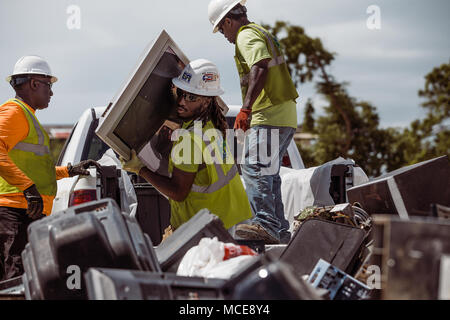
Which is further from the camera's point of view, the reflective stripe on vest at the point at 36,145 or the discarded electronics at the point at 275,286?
the reflective stripe on vest at the point at 36,145

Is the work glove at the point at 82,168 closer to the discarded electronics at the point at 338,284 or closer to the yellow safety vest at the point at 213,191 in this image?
the yellow safety vest at the point at 213,191

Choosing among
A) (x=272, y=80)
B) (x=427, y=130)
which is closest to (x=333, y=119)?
(x=427, y=130)

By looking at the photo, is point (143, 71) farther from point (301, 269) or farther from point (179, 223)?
point (301, 269)

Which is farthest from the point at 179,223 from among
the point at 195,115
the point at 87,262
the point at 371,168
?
the point at 371,168

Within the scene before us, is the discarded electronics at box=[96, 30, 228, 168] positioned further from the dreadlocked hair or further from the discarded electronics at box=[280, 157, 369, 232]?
the discarded electronics at box=[280, 157, 369, 232]

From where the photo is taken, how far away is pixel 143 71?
153 inches

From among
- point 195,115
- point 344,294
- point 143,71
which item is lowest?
point 344,294

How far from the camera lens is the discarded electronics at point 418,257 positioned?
193cm

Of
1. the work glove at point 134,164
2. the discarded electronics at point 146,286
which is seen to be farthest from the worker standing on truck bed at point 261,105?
the discarded electronics at point 146,286

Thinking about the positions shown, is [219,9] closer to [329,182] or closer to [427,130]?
[329,182]

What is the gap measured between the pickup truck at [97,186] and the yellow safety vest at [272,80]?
1219 millimetres

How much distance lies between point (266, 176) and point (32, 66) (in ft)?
6.93

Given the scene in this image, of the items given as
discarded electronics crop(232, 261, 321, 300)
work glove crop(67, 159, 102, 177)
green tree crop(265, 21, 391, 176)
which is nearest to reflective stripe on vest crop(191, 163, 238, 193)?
work glove crop(67, 159, 102, 177)

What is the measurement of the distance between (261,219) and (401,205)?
59.5 inches
